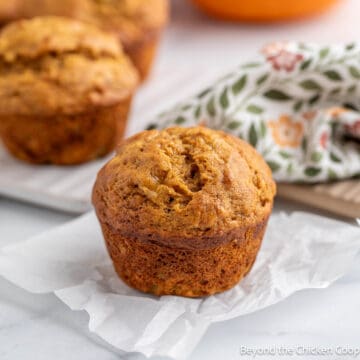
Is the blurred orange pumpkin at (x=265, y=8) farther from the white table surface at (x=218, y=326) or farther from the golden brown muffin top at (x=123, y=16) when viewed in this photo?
the white table surface at (x=218, y=326)

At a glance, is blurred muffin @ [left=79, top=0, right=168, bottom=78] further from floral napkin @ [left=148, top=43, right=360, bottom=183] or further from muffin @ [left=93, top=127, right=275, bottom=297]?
muffin @ [left=93, top=127, right=275, bottom=297]

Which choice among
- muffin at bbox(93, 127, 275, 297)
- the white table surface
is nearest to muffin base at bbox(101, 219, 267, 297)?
muffin at bbox(93, 127, 275, 297)

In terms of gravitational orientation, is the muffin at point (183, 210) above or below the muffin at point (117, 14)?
above

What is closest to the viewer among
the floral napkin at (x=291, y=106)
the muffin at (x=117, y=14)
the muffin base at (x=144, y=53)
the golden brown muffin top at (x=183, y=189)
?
the golden brown muffin top at (x=183, y=189)

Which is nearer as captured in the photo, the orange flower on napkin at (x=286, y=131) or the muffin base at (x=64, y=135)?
the orange flower on napkin at (x=286, y=131)

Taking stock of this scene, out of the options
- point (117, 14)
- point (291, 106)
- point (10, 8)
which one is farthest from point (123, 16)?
point (291, 106)

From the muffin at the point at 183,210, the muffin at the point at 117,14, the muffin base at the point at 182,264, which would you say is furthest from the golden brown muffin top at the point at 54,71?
the muffin base at the point at 182,264

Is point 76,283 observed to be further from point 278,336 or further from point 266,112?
→ point 266,112

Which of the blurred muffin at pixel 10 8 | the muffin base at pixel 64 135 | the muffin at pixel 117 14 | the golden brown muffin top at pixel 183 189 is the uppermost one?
the golden brown muffin top at pixel 183 189
